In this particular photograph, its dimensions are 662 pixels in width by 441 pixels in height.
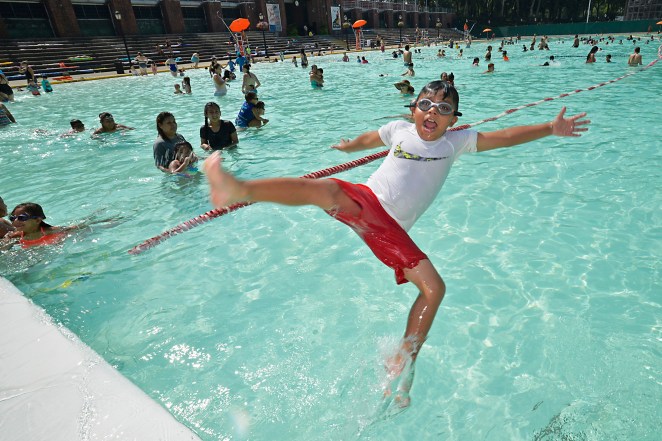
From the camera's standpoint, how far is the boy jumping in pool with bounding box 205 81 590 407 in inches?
104

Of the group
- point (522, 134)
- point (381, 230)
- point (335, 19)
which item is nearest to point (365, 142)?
point (381, 230)

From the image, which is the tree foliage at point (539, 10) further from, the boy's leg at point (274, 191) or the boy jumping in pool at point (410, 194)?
the boy's leg at point (274, 191)

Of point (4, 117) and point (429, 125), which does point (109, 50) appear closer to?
point (4, 117)

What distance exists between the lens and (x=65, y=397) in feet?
7.38

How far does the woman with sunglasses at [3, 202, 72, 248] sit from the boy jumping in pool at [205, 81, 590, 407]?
13.2 feet

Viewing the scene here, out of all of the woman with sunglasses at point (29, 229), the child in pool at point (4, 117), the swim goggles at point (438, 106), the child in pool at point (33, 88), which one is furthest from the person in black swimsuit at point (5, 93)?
the swim goggles at point (438, 106)

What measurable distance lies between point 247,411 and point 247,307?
4.14 ft

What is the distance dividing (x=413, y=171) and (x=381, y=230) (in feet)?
1.71

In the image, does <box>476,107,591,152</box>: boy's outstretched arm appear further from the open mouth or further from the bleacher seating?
the bleacher seating

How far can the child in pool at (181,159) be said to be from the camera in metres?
6.77

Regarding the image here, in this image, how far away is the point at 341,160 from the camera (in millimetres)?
8289

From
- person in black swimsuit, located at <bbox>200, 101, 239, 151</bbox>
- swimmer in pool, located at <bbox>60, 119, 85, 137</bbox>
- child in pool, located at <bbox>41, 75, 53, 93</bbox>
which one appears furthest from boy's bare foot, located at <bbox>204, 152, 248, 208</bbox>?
child in pool, located at <bbox>41, 75, 53, 93</bbox>

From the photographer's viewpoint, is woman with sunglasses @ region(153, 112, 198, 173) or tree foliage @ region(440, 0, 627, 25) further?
tree foliage @ region(440, 0, 627, 25)

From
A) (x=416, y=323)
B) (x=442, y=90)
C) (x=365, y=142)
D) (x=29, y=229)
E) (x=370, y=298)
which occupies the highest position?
(x=442, y=90)
